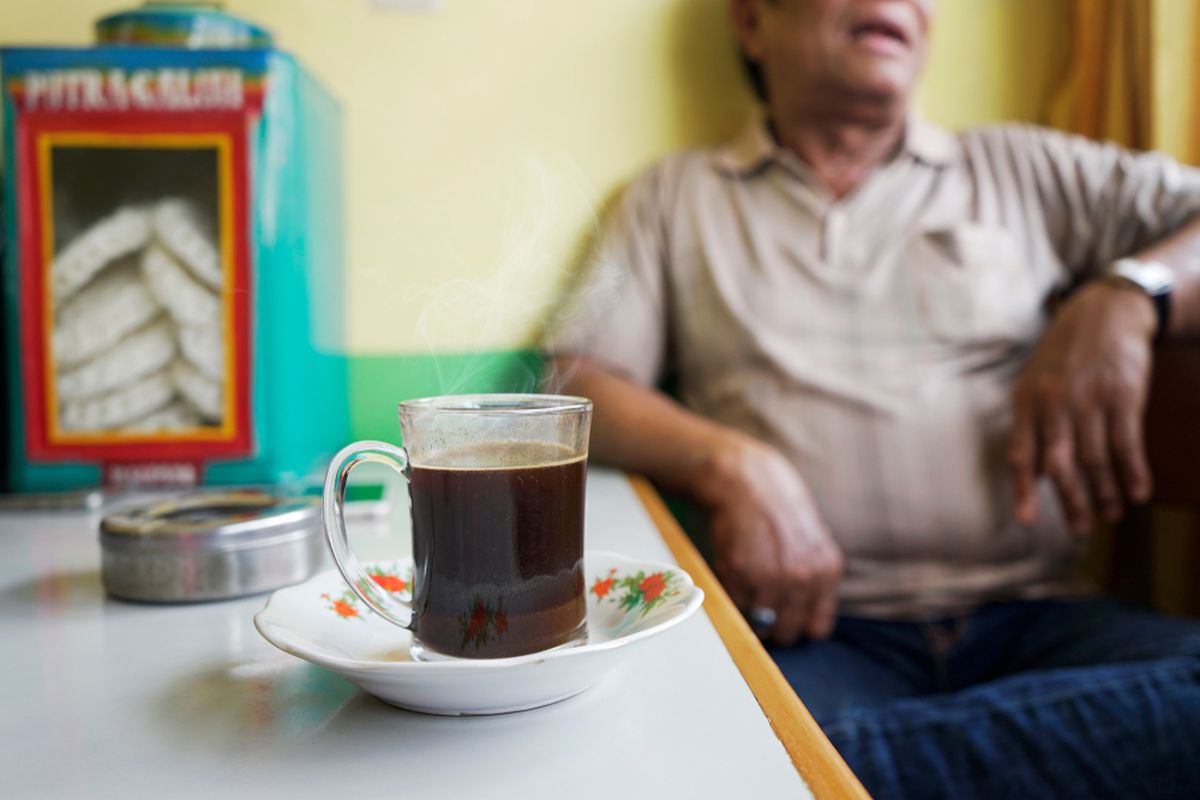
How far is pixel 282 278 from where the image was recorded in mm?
1160

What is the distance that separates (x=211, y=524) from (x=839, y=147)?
1.26 metres

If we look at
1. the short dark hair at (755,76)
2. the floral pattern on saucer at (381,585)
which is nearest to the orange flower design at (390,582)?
the floral pattern on saucer at (381,585)

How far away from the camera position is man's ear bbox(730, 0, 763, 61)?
61.9 inches

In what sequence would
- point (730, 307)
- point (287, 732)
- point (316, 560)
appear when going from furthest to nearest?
point (730, 307)
point (316, 560)
point (287, 732)

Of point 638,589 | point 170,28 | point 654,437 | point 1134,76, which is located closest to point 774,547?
point 654,437

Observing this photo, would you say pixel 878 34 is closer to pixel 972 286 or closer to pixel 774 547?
pixel 972 286

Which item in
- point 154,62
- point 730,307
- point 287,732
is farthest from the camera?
point 730,307

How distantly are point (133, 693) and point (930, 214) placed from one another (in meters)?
1.38

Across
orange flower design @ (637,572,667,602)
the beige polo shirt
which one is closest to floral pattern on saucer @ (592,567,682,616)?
orange flower design @ (637,572,667,602)

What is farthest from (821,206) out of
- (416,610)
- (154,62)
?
(416,610)

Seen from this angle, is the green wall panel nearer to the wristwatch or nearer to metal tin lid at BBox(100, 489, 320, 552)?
metal tin lid at BBox(100, 489, 320, 552)

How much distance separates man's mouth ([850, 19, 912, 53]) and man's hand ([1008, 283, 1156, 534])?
0.54m

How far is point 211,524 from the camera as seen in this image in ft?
2.35

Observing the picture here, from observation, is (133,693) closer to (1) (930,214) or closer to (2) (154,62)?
(2) (154,62)
